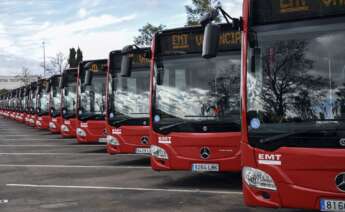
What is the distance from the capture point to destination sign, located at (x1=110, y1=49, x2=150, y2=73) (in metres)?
13.2

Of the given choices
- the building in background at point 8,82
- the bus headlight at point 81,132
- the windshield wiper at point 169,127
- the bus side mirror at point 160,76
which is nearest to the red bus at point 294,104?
the windshield wiper at point 169,127

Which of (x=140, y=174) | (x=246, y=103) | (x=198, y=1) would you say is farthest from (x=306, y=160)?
(x=198, y=1)

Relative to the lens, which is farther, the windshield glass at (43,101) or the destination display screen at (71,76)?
the windshield glass at (43,101)

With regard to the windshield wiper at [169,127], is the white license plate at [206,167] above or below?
below

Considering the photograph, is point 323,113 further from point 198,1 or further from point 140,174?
point 198,1

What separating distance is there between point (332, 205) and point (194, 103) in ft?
13.1

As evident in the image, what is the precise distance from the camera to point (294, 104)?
246 inches

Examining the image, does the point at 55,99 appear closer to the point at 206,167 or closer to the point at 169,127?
the point at 169,127

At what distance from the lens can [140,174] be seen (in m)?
11.9

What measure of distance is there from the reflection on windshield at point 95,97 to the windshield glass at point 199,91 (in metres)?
7.45

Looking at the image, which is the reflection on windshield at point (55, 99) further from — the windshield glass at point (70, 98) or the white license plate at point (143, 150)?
the white license plate at point (143, 150)

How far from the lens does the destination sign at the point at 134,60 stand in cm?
1320

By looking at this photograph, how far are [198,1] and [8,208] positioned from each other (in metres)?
23.9

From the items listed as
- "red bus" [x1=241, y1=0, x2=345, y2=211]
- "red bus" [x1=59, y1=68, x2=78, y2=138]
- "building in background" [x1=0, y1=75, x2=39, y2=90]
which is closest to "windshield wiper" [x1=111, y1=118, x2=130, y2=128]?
"red bus" [x1=241, y1=0, x2=345, y2=211]
